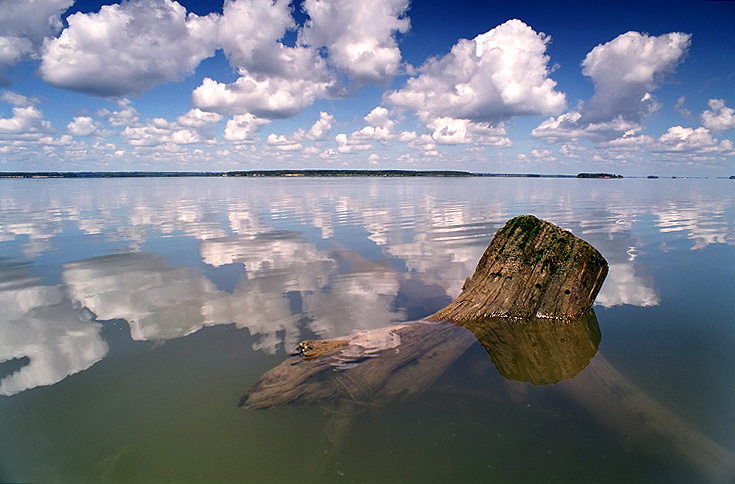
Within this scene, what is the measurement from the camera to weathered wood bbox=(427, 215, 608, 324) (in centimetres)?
1066

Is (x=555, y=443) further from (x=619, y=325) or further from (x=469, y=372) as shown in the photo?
(x=619, y=325)

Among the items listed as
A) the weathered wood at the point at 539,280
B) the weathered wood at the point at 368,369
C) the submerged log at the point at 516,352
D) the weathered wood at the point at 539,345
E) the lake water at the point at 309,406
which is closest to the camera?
the lake water at the point at 309,406

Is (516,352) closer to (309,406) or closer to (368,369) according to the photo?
(368,369)

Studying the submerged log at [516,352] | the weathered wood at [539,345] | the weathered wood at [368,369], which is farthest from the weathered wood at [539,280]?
the weathered wood at [368,369]

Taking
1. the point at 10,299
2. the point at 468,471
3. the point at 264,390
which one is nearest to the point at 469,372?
the point at 468,471

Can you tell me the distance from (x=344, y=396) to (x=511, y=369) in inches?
147

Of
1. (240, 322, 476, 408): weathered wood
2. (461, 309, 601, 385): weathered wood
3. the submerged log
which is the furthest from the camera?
(461, 309, 601, 385): weathered wood

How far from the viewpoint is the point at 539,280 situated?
10.9 m

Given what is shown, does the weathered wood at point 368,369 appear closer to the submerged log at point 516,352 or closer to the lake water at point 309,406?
the submerged log at point 516,352

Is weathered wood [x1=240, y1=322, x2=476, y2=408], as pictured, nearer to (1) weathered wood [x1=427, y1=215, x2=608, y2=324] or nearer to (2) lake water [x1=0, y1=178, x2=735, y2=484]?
(2) lake water [x1=0, y1=178, x2=735, y2=484]

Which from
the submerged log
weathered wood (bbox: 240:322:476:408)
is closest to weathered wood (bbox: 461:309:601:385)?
the submerged log

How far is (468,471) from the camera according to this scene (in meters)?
5.81

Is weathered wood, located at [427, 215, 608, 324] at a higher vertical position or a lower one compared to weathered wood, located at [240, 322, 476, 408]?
higher

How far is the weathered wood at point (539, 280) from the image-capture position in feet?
35.0
